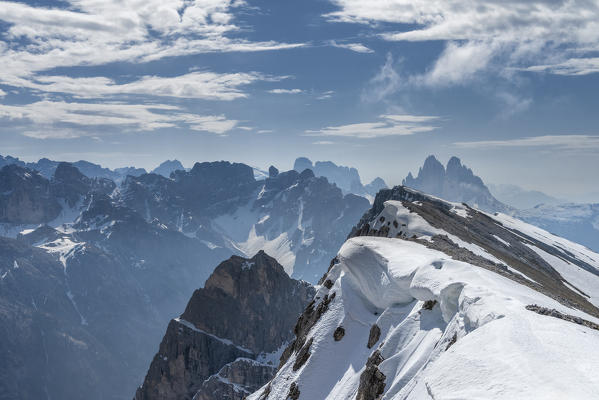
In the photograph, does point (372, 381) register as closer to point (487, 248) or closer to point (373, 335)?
point (373, 335)

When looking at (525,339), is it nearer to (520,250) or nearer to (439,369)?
(439,369)

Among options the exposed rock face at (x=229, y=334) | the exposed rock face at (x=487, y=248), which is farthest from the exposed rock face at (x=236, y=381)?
the exposed rock face at (x=487, y=248)

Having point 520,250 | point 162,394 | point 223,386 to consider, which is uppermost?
point 520,250

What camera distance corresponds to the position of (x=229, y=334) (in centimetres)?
16700

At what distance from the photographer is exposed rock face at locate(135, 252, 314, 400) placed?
141750 mm

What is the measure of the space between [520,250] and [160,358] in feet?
400

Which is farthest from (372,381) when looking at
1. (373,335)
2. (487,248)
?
(487,248)

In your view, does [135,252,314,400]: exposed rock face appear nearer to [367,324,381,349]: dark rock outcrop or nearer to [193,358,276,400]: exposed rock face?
[193,358,276,400]: exposed rock face

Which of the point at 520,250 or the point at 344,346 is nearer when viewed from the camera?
the point at 344,346

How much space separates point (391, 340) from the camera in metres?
30.0

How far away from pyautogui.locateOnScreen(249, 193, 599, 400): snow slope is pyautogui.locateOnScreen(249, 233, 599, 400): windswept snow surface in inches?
2.5

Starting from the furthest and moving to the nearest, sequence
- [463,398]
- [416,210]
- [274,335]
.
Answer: [274,335] < [416,210] < [463,398]

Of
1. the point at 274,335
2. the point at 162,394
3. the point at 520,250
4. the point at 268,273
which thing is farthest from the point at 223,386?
the point at 520,250

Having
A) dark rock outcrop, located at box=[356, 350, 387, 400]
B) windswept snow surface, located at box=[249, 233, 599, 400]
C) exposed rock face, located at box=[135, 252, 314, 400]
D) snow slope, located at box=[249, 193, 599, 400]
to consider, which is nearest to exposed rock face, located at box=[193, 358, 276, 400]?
exposed rock face, located at box=[135, 252, 314, 400]
